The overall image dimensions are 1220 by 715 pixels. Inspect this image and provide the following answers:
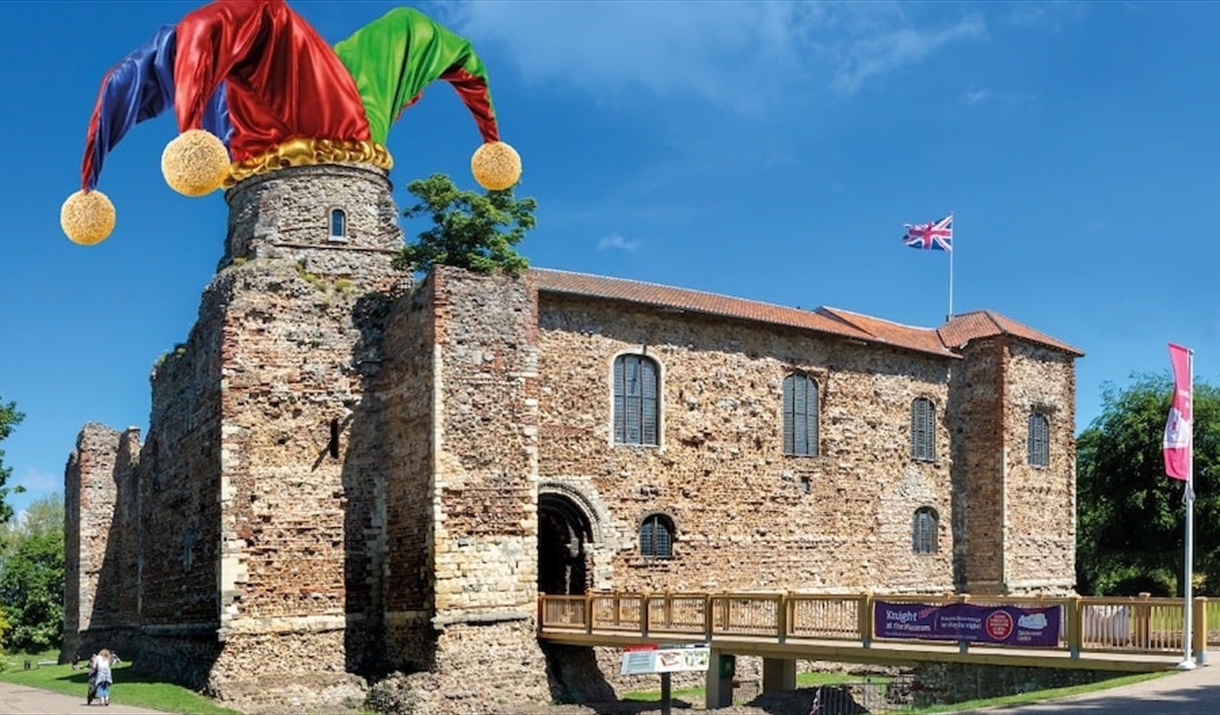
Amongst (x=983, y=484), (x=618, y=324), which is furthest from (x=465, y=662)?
(x=983, y=484)

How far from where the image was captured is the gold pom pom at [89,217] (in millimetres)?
22641

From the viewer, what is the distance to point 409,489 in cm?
2670

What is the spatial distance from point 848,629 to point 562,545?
30.4 ft

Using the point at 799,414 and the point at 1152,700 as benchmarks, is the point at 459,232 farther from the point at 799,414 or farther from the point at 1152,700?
the point at 1152,700

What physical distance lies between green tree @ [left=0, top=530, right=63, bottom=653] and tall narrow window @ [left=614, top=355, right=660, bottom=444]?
33.8 metres

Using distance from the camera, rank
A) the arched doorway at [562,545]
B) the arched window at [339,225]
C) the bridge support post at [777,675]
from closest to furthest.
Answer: the bridge support post at [777,675] → the arched window at [339,225] → the arched doorway at [562,545]

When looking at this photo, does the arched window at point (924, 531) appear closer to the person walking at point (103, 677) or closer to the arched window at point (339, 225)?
the arched window at point (339, 225)

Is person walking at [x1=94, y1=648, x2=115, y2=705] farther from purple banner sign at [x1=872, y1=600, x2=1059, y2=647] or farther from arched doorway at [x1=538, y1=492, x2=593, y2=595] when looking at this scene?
purple banner sign at [x1=872, y1=600, x2=1059, y2=647]

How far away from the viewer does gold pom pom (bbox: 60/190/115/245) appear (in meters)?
22.6

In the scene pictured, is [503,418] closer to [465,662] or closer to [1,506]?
[465,662]

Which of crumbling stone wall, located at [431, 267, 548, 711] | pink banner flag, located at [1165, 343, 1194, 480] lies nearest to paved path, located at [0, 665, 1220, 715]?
pink banner flag, located at [1165, 343, 1194, 480]

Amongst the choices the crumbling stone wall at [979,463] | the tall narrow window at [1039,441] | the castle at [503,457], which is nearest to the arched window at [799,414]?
the castle at [503,457]

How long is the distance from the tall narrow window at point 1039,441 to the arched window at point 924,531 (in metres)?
3.62

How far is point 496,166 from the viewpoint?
97.1 feet
